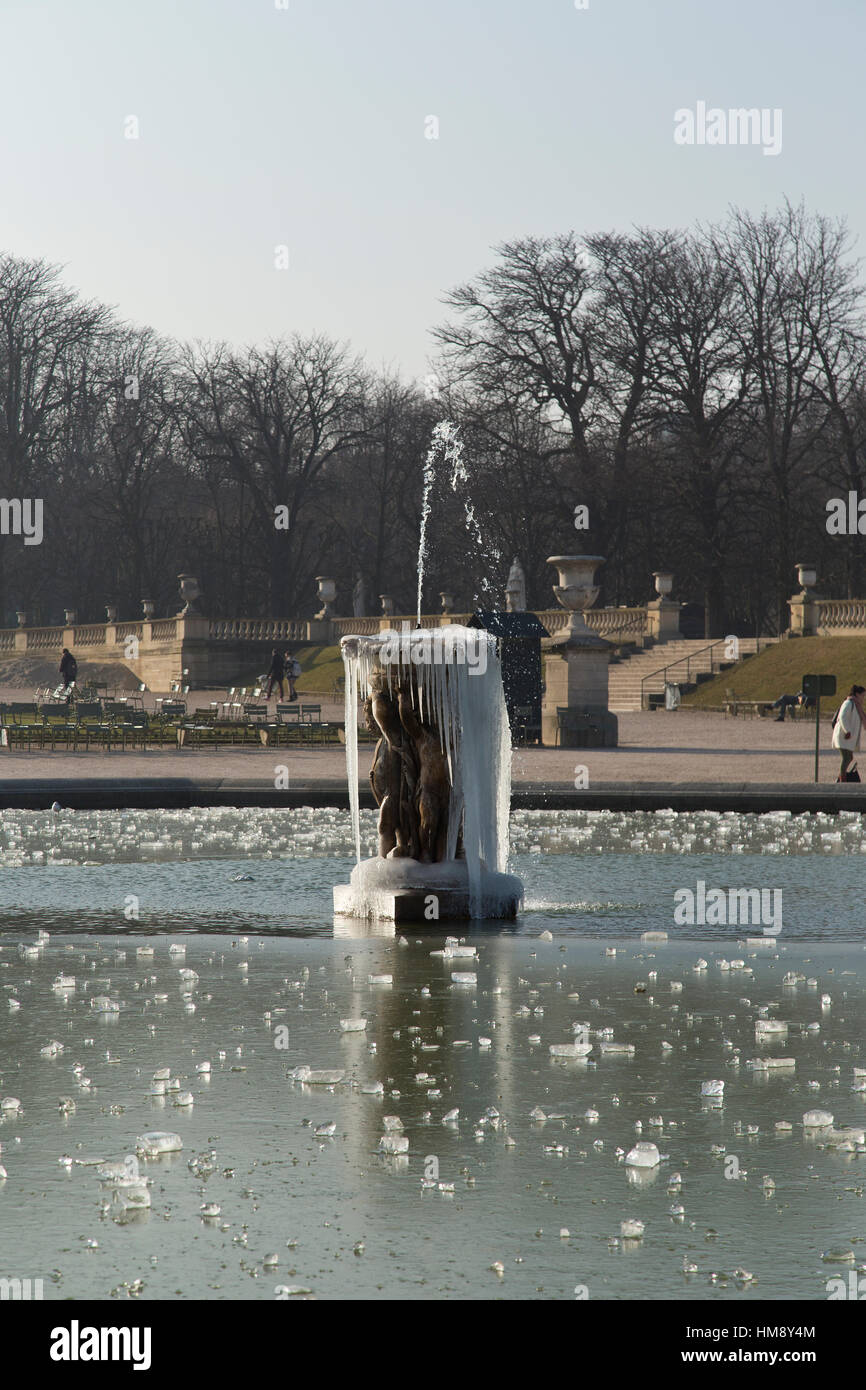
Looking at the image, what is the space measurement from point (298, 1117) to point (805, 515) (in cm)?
5465

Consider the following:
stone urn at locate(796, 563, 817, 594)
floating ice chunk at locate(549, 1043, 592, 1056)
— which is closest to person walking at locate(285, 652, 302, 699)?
stone urn at locate(796, 563, 817, 594)

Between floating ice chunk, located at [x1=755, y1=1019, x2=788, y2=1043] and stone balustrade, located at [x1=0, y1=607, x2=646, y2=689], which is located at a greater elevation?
stone balustrade, located at [x1=0, y1=607, x2=646, y2=689]

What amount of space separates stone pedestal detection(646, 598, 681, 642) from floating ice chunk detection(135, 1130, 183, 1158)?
4824 cm

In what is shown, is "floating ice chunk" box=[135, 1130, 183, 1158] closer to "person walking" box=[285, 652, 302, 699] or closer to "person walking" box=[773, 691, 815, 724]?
"person walking" box=[773, 691, 815, 724]

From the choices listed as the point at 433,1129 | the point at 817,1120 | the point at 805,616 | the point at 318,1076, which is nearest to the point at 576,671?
the point at 805,616

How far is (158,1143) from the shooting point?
497cm

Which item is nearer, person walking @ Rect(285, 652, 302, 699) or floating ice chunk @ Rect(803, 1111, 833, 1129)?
floating ice chunk @ Rect(803, 1111, 833, 1129)

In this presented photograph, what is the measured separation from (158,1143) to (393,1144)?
713mm

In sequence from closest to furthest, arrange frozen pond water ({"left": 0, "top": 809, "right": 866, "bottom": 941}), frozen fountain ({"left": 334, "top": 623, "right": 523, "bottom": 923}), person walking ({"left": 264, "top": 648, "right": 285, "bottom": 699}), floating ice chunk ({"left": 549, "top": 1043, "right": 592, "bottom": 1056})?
1. floating ice chunk ({"left": 549, "top": 1043, "right": 592, "bottom": 1056})
2. frozen fountain ({"left": 334, "top": 623, "right": 523, "bottom": 923})
3. frozen pond water ({"left": 0, "top": 809, "right": 866, "bottom": 941})
4. person walking ({"left": 264, "top": 648, "right": 285, "bottom": 699})

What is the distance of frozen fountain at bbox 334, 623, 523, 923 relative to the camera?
32.7 feet

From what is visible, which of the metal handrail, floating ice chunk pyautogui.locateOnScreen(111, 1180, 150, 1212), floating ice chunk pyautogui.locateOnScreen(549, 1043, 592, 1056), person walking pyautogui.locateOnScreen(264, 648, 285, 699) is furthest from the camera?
the metal handrail
